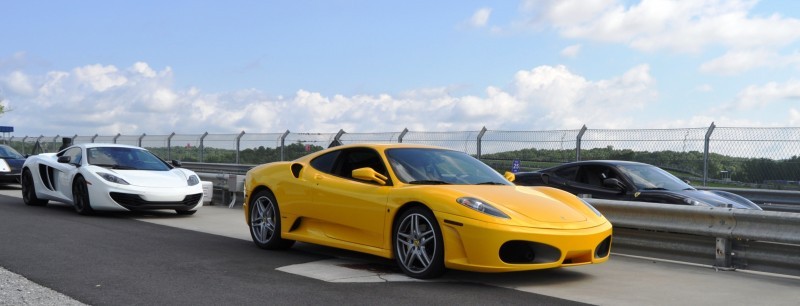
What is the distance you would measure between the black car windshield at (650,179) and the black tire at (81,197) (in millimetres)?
7749

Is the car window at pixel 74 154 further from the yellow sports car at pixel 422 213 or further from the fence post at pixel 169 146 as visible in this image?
the fence post at pixel 169 146

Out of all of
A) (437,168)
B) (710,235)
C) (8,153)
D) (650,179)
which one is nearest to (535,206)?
(437,168)

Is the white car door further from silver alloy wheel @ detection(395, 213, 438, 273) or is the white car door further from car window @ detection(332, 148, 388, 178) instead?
silver alloy wheel @ detection(395, 213, 438, 273)

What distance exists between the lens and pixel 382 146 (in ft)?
24.8

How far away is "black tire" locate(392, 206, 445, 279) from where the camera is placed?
637cm

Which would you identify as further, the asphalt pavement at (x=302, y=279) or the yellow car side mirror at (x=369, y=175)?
the yellow car side mirror at (x=369, y=175)

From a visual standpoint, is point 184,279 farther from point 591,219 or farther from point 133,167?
point 133,167

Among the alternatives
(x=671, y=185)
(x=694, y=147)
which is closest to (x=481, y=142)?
(x=694, y=147)

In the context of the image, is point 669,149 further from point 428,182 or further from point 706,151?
point 428,182

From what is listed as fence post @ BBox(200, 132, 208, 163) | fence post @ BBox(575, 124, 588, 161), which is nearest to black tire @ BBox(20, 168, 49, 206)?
fence post @ BBox(575, 124, 588, 161)

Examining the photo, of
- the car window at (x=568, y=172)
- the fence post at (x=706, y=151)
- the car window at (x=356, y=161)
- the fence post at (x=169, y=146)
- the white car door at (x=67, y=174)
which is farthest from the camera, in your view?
the fence post at (x=169, y=146)

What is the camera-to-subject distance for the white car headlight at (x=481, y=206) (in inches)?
244

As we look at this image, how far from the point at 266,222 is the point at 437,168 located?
2.13 metres

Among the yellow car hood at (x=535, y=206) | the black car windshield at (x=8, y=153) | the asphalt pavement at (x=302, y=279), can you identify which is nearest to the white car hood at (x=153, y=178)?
the asphalt pavement at (x=302, y=279)
